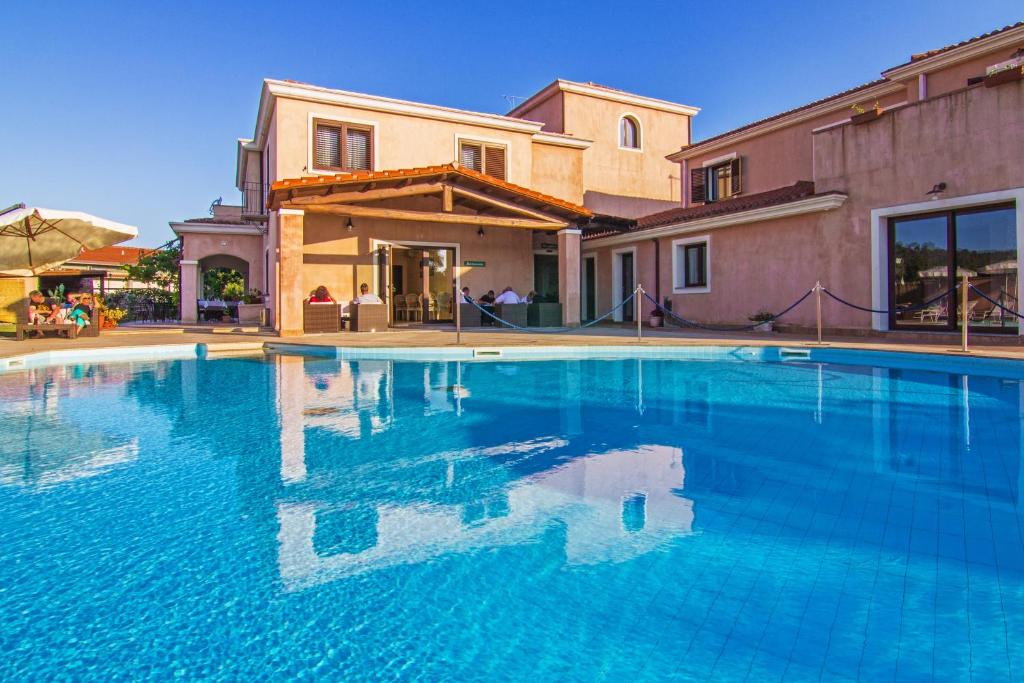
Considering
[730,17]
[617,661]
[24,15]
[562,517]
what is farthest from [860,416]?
[24,15]

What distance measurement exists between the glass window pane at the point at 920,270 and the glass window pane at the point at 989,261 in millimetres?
323

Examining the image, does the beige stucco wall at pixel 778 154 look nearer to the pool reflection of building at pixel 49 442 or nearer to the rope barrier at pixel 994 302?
the rope barrier at pixel 994 302

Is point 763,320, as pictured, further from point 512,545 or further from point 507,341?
point 512,545

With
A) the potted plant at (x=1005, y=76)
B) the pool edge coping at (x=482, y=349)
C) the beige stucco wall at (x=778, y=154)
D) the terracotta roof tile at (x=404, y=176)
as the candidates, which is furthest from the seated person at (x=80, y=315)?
the potted plant at (x=1005, y=76)

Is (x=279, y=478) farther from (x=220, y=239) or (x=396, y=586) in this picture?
(x=220, y=239)

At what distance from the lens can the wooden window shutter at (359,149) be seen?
17.0 meters

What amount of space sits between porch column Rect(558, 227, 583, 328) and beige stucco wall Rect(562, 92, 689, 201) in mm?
5630

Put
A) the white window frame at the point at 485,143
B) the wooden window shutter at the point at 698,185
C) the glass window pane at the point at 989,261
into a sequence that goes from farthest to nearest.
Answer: the wooden window shutter at the point at 698,185, the white window frame at the point at 485,143, the glass window pane at the point at 989,261

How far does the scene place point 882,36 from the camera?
15562 millimetres

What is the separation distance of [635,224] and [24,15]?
49.5 feet

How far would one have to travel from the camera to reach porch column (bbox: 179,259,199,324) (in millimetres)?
20844

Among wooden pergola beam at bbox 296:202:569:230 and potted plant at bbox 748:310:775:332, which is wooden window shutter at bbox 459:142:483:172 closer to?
wooden pergola beam at bbox 296:202:569:230

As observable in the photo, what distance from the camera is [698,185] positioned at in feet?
68.4

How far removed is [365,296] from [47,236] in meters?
7.38
